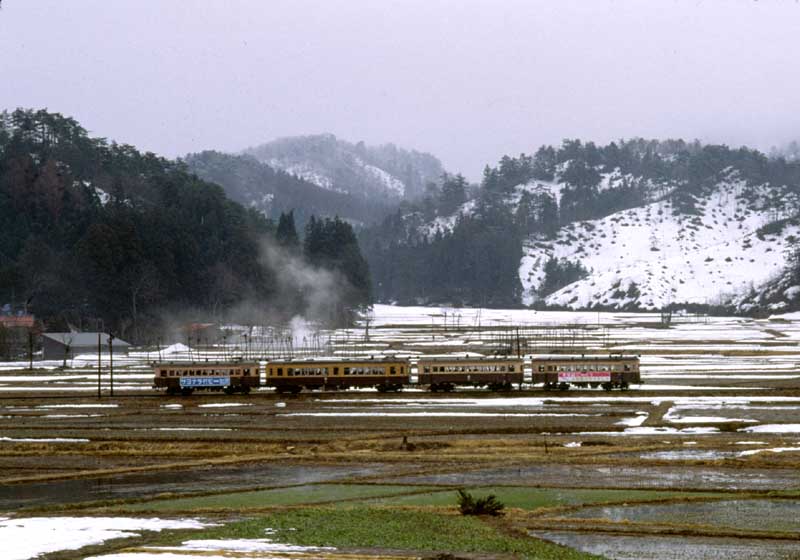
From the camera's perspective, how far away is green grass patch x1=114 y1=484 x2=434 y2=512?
44.1 m

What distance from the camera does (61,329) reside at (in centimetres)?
18600

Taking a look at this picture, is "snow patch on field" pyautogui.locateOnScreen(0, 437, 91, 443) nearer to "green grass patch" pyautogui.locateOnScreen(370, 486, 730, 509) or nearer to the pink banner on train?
"green grass patch" pyautogui.locateOnScreen(370, 486, 730, 509)

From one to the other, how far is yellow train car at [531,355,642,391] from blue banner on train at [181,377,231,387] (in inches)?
972

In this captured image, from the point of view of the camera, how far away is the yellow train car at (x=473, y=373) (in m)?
91.8

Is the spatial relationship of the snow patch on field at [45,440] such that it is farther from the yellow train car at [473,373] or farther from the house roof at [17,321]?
the house roof at [17,321]

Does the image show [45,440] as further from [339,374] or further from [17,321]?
[17,321]

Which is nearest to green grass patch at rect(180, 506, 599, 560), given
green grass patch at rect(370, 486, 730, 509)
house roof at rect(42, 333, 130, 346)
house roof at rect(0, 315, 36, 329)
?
green grass patch at rect(370, 486, 730, 509)

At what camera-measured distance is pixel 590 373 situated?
91.3 metres

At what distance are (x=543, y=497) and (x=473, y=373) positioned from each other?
1884 inches

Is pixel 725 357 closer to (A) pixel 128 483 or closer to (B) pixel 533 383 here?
(B) pixel 533 383

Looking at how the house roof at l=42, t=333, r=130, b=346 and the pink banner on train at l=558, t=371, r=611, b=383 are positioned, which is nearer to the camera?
the pink banner on train at l=558, t=371, r=611, b=383

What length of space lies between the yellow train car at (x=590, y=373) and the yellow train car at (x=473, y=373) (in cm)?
197

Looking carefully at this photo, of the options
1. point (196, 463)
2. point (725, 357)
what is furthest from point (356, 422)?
point (725, 357)

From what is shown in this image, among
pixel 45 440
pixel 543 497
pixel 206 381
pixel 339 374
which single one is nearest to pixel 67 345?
pixel 206 381
